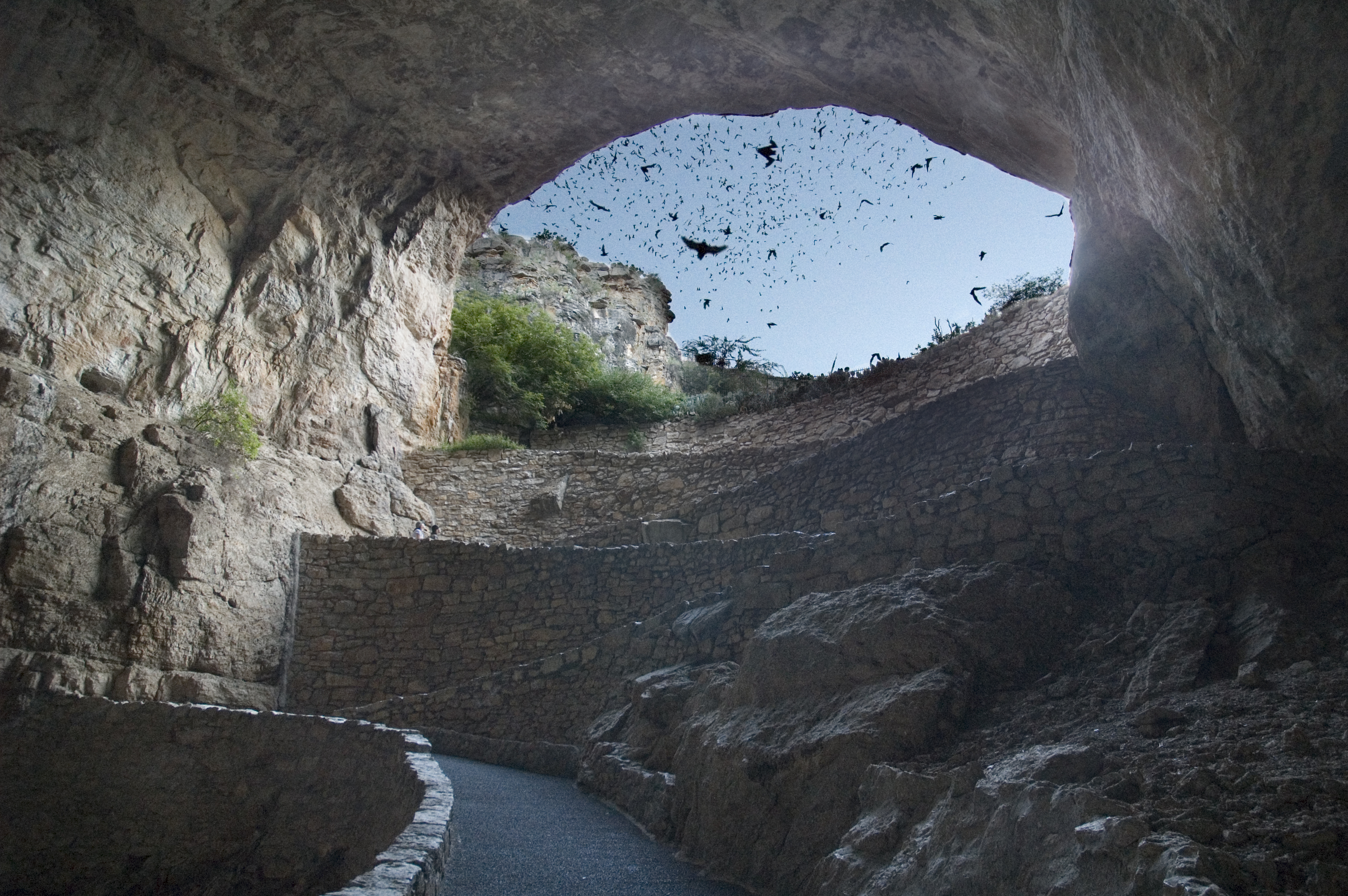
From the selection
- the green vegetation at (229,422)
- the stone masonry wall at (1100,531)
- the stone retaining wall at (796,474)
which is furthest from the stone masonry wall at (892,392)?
the green vegetation at (229,422)

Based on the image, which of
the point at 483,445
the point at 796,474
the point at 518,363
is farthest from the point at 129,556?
the point at 518,363

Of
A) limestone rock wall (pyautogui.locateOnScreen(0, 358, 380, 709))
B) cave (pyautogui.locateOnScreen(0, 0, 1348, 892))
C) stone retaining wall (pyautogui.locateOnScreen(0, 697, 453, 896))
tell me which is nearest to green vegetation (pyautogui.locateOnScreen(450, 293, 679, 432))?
cave (pyautogui.locateOnScreen(0, 0, 1348, 892))

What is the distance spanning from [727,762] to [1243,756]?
96.5 inches

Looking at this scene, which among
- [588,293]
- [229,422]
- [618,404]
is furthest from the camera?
[588,293]

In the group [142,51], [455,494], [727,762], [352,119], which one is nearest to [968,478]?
[727,762]

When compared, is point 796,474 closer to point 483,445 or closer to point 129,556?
point 483,445

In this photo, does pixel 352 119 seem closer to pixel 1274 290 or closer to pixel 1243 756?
Result: pixel 1274 290

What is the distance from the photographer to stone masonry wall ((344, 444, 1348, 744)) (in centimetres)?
484

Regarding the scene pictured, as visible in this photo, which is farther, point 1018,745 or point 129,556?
point 129,556

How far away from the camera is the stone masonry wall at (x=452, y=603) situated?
902cm

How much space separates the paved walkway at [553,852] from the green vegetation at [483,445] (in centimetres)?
915

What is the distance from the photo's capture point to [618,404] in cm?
1816

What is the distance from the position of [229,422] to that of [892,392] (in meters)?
10.1

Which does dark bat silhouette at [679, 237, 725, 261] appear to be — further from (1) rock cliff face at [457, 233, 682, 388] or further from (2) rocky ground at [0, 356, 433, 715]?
(1) rock cliff face at [457, 233, 682, 388]
